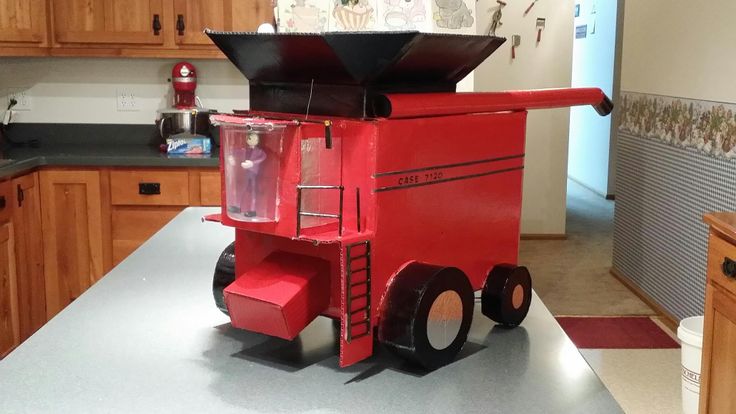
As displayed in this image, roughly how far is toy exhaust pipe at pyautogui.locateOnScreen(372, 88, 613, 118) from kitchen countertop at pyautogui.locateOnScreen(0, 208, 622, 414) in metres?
0.39

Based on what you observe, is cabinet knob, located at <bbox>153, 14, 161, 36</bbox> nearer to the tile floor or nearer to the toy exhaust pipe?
the tile floor

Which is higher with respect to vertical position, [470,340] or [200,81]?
[200,81]

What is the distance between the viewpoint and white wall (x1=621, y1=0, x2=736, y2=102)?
3.67 m

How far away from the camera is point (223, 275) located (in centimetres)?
142

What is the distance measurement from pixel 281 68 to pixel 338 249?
0.30 meters

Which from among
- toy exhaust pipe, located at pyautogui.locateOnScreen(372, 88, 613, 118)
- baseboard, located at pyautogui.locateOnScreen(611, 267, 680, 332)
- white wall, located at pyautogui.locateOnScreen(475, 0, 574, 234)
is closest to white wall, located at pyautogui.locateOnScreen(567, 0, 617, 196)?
white wall, located at pyautogui.locateOnScreen(475, 0, 574, 234)

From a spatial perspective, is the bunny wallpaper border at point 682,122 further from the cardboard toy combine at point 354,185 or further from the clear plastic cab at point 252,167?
the clear plastic cab at point 252,167

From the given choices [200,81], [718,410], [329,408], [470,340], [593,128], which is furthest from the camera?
[593,128]

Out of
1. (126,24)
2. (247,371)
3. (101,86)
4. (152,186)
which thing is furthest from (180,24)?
(247,371)

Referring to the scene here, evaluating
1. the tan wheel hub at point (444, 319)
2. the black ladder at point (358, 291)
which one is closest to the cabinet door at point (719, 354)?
the tan wheel hub at point (444, 319)

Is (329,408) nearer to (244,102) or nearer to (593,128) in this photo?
(244,102)

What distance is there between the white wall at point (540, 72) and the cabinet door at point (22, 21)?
2940 mm

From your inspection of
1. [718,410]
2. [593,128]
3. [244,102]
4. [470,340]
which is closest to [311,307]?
[470,340]

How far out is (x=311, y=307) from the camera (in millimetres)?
1237
